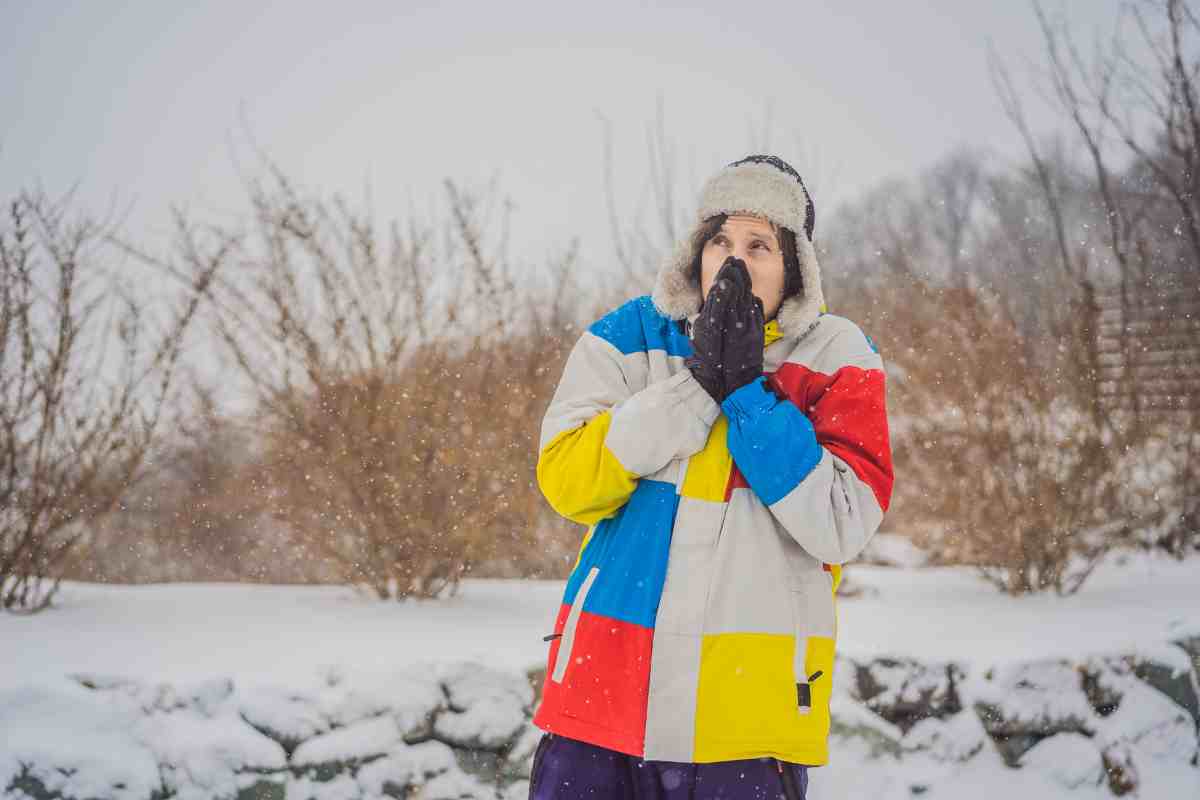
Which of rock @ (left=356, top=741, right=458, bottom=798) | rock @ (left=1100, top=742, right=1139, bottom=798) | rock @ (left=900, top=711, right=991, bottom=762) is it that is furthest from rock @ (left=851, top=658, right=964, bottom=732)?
rock @ (left=356, top=741, right=458, bottom=798)

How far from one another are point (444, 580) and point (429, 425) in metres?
0.76

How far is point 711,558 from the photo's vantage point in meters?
1.38

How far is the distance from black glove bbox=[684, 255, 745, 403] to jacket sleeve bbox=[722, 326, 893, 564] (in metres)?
0.03

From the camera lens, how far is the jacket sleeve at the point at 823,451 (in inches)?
52.4

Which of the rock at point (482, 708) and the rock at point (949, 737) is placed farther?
the rock at point (949, 737)

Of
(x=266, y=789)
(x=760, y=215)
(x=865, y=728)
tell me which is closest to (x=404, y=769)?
(x=266, y=789)

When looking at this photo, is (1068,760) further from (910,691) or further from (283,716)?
(283,716)

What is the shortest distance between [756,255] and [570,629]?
0.75 meters

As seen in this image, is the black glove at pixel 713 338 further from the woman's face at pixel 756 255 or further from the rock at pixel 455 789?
the rock at pixel 455 789

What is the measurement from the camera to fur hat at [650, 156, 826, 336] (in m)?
1.55

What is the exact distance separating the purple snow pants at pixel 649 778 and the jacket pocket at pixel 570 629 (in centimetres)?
12

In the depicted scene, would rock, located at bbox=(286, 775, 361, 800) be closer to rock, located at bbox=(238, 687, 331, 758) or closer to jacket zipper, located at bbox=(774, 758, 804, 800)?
rock, located at bbox=(238, 687, 331, 758)

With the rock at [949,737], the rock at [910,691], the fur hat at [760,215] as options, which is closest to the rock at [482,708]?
the rock at [910,691]

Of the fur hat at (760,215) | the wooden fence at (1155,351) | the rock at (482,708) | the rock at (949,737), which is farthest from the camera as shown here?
the wooden fence at (1155,351)
